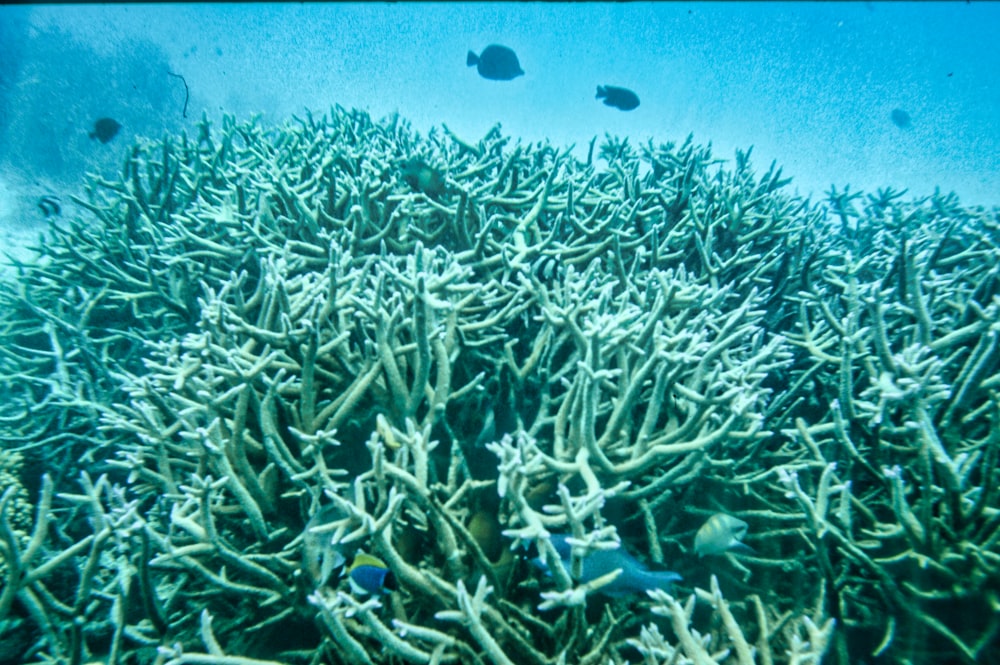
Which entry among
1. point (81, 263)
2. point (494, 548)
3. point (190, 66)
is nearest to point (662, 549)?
point (494, 548)

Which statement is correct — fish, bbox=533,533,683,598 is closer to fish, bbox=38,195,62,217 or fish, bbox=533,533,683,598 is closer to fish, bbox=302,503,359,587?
fish, bbox=302,503,359,587

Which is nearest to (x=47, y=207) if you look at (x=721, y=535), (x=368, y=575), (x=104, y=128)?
(x=104, y=128)

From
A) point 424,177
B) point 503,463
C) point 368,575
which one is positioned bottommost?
point 368,575

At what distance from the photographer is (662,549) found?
2.11 meters

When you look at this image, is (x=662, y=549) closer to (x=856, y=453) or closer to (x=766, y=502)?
(x=766, y=502)

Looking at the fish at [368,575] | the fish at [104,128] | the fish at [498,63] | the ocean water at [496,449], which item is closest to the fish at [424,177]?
the ocean water at [496,449]

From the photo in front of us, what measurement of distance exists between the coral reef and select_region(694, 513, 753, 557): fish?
6.9 inches

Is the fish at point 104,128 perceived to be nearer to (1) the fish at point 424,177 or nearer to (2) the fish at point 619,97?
(1) the fish at point 424,177

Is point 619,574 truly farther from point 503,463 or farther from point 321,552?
point 321,552

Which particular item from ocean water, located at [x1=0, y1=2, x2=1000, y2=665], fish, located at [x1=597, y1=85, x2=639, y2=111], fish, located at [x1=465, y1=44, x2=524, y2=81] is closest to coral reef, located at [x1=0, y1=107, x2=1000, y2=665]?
ocean water, located at [x1=0, y1=2, x2=1000, y2=665]

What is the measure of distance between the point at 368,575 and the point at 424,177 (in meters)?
2.63

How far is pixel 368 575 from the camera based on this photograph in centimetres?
153

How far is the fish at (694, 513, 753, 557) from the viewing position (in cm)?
184

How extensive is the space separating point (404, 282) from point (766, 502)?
188cm
